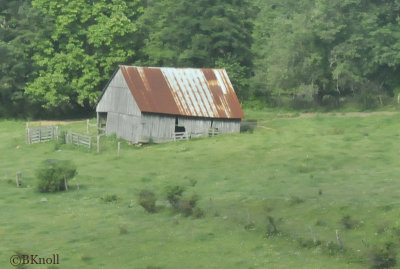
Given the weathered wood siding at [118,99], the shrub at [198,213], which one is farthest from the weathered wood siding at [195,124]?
the shrub at [198,213]

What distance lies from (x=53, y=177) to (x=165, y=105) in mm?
19177

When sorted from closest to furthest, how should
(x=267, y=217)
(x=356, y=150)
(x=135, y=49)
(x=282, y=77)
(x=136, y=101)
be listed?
(x=267, y=217) < (x=356, y=150) < (x=136, y=101) < (x=282, y=77) < (x=135, y=49)

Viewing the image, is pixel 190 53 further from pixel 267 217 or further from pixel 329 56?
pixel 267 217

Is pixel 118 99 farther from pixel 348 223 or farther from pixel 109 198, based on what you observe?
pixel 348 223

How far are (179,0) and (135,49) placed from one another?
24.6 feet

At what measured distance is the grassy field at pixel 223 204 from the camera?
30.1 meters

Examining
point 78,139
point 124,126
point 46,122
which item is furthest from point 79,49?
point 78,139

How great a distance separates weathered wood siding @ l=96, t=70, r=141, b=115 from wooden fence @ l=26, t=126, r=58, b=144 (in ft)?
14.4

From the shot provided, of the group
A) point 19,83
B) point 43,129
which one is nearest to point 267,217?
point 43,129

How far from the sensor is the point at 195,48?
7756 cm

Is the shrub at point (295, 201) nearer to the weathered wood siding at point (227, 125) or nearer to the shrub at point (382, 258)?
the shrub at point (382, 258)

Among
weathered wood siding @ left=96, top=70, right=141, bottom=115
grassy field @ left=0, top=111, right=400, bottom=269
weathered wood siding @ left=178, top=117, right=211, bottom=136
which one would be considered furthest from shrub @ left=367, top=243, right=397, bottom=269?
weathered wood siding @ left=178, top=117, right=211, bottom=136

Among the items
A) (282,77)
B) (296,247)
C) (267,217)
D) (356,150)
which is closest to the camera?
(296,247)

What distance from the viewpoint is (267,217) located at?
3400cm
